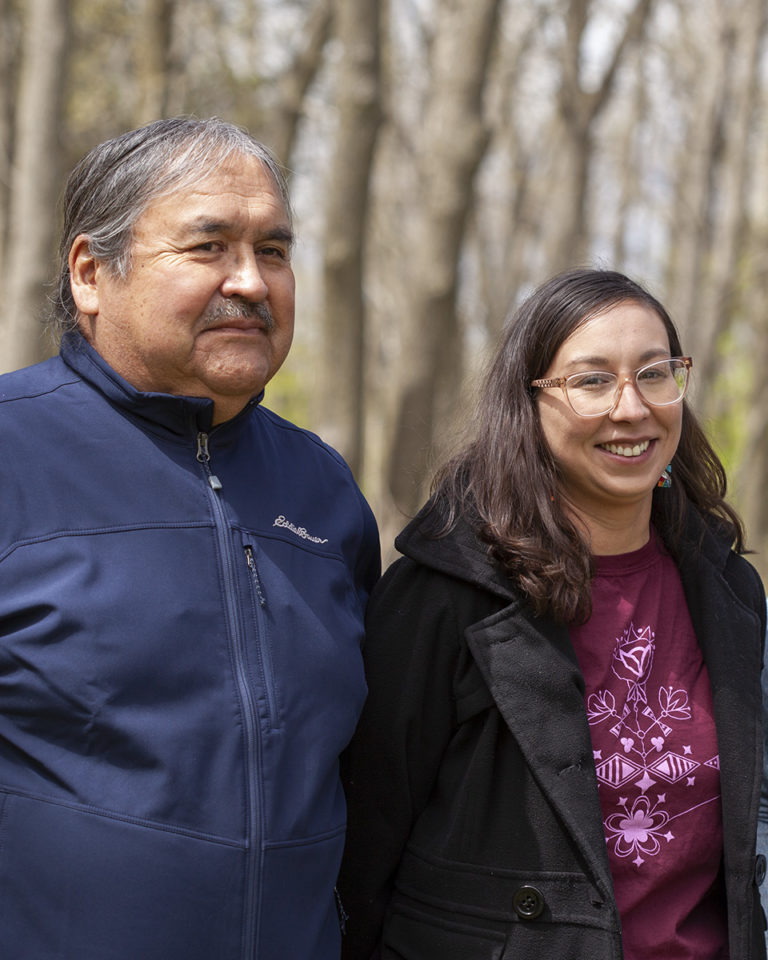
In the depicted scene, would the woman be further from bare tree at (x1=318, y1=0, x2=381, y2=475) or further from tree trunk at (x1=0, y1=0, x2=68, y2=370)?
bare tree at (x1=318, y1=0, x2=381, y2=475)

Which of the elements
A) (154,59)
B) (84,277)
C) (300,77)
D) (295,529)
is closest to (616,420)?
(295,529)

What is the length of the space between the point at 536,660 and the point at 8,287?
4.33 metres

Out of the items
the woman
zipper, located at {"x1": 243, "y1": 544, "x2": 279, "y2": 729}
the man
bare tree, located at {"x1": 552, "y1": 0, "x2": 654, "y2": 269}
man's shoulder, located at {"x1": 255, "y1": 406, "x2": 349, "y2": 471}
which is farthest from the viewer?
bare tree, located at {"x1": 552, "y1": 0, "x2": 654, "y2": 269}

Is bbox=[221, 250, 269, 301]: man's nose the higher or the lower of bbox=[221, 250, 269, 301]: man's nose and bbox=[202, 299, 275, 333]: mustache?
the higher

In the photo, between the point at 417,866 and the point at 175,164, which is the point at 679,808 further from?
the point at 175,164

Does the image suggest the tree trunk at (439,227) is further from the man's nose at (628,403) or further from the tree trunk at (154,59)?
the man's nose at (628,403)

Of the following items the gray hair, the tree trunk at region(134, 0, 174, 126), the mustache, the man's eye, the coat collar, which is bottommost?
the coat collar

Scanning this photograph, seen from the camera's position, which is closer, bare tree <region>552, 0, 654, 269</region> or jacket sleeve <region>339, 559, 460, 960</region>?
jacket sleeve <region>339, 559, 460, 960</region>

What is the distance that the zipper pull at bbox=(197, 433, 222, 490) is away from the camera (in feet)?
8.18

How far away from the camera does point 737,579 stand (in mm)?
2906

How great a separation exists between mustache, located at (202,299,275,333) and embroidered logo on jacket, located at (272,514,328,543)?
16.4 inches

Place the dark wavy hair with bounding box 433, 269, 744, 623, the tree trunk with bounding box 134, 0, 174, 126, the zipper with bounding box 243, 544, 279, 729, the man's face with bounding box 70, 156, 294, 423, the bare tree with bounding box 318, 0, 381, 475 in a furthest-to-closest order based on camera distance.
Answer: the tree trunk with bounding box 134, 0, 174, 126
the bare tree with bounding box 318, 0, 381, 475
the dark wavy hair with bounding box 433, 269, 744, 623
the man's face with bounding box 70, 156, 294, 423
the zipper with bounding box 243, 544, 279, 729

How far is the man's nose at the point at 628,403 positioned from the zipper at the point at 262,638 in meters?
0.87

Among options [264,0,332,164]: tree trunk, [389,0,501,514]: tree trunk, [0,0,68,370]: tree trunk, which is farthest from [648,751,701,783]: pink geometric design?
[264,0,332,164]: tree trunk
